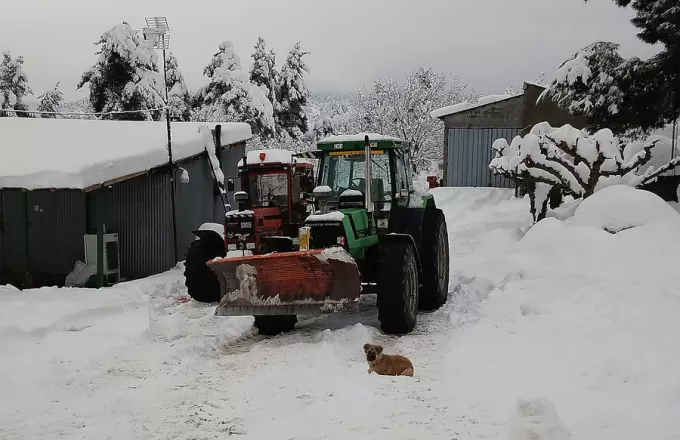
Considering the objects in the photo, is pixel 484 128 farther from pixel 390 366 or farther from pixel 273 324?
pixel 390 366

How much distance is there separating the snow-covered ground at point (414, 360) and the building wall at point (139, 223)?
206 centimetres

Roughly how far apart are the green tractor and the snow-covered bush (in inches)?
197

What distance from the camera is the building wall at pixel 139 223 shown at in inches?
457

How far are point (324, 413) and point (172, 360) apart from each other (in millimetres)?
2280

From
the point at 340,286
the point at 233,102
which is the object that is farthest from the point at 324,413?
the point at 233,102

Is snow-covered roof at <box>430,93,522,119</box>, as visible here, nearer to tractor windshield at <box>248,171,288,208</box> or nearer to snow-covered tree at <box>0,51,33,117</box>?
tractor windshield at <box>248,171,288,208</box>

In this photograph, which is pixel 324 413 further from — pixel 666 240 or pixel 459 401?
pixel 666 240

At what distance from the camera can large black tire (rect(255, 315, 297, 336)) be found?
7363mm

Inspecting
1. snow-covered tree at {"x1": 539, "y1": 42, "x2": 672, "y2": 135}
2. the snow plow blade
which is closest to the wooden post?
the snow plow blade

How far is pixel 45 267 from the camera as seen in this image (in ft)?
37.1

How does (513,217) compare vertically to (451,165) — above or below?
below

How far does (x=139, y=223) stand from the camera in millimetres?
11719

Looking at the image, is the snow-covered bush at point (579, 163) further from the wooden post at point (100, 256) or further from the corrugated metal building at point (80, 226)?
the wooden post at point (100, 256)

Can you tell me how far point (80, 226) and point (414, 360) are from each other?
300 inches
